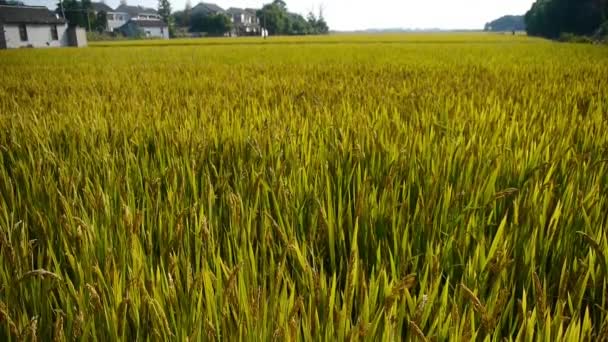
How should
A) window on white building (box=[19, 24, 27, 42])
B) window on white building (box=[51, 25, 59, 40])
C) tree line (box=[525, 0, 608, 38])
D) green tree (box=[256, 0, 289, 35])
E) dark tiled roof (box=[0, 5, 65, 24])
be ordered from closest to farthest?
tree line (box=[525, 0, 608, 38])
dark tiled roof (box=[0, 5, 65, 24])
window on white building (box=[19, 24, 27, 42])
window on white building (box=[51, 25, 59, 40])
green tree (box=[256, 0, 289, 35])

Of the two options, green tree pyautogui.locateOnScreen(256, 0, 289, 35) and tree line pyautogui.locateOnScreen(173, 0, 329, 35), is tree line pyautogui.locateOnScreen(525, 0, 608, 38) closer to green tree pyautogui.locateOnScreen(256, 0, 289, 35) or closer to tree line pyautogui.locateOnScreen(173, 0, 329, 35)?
tree line pyautogui.locateOnScreen(173, 0, 329, 35)

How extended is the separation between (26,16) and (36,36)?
2.06 meters

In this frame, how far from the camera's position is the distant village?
132ft

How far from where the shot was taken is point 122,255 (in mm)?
801

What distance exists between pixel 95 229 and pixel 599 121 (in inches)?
83.1

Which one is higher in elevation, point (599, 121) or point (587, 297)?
point (599, 121)

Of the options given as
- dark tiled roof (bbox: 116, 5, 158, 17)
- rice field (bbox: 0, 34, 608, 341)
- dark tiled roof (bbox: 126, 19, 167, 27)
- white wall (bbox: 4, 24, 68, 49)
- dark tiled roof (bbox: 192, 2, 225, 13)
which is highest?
dark tiled roof (bbox: 192, 2, 225, 13)

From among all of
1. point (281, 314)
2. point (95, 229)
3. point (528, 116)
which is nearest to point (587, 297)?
point (281, 314)

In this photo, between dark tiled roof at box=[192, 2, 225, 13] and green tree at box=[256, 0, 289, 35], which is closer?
green tree at box=[256, 0, 289, 35]

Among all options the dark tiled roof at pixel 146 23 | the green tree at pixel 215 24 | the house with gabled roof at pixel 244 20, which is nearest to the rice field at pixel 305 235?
the green tree at pixel 215 24

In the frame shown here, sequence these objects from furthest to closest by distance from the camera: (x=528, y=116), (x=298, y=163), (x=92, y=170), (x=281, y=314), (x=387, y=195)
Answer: (x=528, y=116)
(x=92, y=170)
(x=298, y=163)
(x=387, y=195)
(x=281, y=314)

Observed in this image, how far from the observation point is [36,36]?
4153 cm

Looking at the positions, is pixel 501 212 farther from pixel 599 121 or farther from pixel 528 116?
pixel 528 116

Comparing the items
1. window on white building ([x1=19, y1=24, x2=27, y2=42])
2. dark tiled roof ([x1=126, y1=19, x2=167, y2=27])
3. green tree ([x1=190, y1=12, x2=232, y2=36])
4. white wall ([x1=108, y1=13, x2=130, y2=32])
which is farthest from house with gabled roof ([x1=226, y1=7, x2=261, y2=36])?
window on white building ([x1=19, y1=24, x2=27, y2=42])
